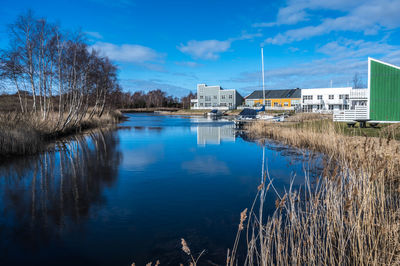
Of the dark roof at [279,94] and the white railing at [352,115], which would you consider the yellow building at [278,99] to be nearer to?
the dark roof at [279,94]

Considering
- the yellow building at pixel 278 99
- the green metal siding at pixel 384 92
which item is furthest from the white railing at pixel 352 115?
the yellow building at pixel 278 99

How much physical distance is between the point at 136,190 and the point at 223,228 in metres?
2.93

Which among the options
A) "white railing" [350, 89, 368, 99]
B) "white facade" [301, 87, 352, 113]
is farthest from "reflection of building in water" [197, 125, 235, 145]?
"white facade" [301, 87, 352, 113]

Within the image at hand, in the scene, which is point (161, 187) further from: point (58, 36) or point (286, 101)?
point (286, 101)

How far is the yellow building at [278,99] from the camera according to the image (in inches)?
2443

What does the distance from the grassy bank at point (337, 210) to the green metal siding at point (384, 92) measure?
26.5 feet

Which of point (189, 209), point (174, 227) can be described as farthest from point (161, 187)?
point (174, 227)

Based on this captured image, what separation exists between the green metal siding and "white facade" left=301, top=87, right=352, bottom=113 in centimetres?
3349

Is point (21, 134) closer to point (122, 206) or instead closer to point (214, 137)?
point (122, 206)

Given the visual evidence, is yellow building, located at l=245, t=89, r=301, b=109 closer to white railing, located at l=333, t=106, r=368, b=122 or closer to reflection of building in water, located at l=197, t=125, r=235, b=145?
white railing, located at l=333, t=106, r=368, b=122

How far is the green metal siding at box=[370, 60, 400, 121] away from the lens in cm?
1798

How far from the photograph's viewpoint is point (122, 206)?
5.58 meters

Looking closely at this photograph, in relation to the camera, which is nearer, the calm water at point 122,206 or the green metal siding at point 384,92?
the calm water at point 122,206

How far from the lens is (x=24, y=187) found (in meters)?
6.59
